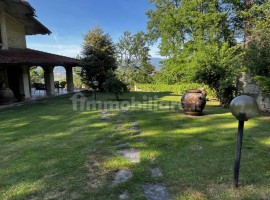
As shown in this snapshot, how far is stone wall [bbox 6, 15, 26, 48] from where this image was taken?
14750 millimetres

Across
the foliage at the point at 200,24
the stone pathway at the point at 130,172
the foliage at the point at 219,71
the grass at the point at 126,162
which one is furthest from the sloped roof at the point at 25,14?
the foliage at the point at 200,24

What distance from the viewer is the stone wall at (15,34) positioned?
581 inches

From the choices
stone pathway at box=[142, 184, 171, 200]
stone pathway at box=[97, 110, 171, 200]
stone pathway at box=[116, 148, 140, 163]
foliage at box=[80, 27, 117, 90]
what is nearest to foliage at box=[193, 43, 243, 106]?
stone pathway at box=[97, 110, 171, 200]

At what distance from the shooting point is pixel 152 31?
2798cm

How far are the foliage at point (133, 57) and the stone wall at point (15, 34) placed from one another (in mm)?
25041

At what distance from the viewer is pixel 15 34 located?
604 inches

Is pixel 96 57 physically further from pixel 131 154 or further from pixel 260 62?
pixel 131 154

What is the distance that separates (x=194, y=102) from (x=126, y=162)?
5.02 m

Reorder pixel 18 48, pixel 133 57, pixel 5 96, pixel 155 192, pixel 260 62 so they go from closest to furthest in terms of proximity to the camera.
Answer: pixel 155 192
pixel 260 62
pixel 5 96
pixel 18 48
pixel 133 57

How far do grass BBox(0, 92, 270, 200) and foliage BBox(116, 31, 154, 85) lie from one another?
33.8m

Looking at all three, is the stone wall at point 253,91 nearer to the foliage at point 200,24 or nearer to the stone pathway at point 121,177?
the foliage at point 200,24

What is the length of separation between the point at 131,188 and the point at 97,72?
17635 millimetres

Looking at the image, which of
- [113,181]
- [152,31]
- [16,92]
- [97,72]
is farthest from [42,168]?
[152,31]

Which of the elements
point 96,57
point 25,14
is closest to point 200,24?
point 96,57
